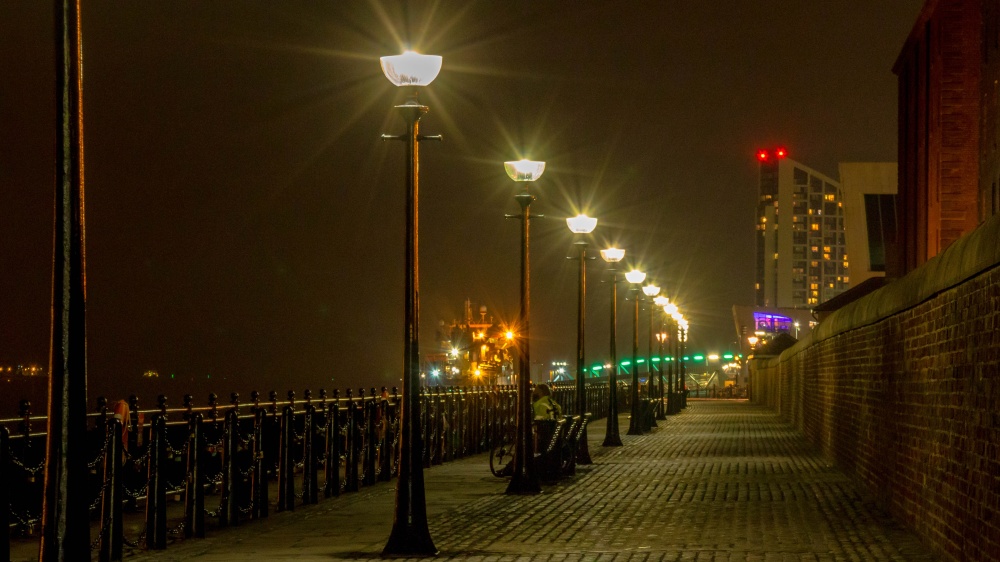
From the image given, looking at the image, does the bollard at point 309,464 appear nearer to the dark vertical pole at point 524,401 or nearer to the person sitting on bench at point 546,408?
the dark vertical pole at point 524,401

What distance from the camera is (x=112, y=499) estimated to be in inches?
489

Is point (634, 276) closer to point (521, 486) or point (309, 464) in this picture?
point (521, 486)

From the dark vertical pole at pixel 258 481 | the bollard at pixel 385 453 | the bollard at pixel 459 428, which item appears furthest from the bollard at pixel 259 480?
the bollard at pixel 459 428

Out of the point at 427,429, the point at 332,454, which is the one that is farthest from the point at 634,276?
the point at 332,454

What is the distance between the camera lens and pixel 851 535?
1406 centimetres

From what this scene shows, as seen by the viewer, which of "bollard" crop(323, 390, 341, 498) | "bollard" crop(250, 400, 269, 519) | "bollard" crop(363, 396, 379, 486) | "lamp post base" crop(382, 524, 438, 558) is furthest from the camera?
"bollard" crop(363, 396, 379, 486)

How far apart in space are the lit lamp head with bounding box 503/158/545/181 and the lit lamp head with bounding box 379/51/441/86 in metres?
6.25

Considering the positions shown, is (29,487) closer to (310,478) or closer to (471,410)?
(310,478)

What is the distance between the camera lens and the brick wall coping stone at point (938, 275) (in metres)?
9.13

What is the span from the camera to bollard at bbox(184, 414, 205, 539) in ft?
47.3

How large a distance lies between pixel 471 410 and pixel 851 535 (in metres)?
16.5

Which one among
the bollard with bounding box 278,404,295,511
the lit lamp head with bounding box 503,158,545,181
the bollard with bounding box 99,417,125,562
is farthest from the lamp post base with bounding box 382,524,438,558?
the lit lamp head with bounding box 503,158,545,181

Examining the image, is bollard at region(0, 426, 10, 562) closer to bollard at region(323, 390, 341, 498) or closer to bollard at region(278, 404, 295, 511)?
bollard at region(278, 404, 295, 511)

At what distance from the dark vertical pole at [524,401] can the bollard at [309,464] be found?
287 centimetres
